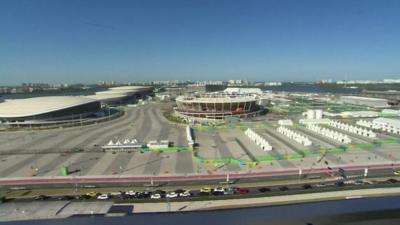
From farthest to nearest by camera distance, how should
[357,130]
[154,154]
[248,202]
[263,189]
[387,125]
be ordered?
[387,125]
[357,130]
[154,154]
[263,189]
[248,202]

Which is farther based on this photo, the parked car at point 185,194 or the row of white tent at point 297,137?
the row of white tent at point 297,137

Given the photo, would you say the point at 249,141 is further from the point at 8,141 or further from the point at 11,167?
the point at 8,141

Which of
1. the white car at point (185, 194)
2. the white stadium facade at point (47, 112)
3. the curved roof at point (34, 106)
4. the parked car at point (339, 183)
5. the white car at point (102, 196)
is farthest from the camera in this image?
the white stadium facade at point (47, 112)

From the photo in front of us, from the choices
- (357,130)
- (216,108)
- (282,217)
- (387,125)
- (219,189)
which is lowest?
(219,189)

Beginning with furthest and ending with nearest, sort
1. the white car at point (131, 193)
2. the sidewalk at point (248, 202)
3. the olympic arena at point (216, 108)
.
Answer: the olympic arena at point (216, 108)
the white car at point (131, 193)
the sidewalk at point (248, 202)

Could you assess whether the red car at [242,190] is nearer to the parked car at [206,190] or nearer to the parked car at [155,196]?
the parked car at [206,190]

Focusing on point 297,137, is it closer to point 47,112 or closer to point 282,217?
point 282,217

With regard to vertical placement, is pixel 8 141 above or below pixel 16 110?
below

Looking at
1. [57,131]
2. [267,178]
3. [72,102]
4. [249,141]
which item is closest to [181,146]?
[249,141]

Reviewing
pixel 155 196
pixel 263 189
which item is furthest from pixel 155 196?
pixel 263 189

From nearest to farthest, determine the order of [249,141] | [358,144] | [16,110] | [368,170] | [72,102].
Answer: [368,170], [358,144], [249,141], [16,110], [72,102]

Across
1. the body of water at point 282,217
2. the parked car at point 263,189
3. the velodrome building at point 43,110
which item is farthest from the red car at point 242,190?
the velodrome building at point 43,110
